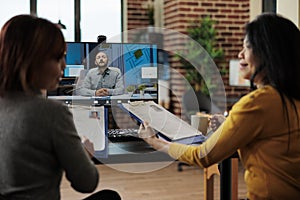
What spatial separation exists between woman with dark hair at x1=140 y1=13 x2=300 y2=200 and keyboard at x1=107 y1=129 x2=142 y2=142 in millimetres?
392

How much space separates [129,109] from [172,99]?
11.9 ft

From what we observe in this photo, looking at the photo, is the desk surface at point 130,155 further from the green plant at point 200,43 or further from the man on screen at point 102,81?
the green plant at point 200,43

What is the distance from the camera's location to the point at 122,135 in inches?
64.7

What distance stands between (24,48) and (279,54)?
72cm

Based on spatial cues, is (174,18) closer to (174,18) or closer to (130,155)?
(174,18)

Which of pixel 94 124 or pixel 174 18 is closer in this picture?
pixel 94 124

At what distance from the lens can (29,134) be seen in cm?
111

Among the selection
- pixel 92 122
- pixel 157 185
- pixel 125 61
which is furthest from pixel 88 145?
pixel 157 185

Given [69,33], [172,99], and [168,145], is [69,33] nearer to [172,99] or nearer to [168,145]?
[172,99]

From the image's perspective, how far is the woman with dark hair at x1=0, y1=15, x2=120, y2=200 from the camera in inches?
43.5

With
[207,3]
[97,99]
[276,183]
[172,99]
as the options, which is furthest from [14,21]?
[207,3]

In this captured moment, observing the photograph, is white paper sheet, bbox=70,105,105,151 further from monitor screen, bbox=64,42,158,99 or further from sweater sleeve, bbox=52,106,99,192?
sweater sleeve, bbox=52,106,99,192

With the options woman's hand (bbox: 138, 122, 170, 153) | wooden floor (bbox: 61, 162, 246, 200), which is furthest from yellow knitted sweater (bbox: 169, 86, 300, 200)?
wooden floor (bbox: 61, 162, 246, 200)

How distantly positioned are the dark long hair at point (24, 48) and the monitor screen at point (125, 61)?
0.53 m
